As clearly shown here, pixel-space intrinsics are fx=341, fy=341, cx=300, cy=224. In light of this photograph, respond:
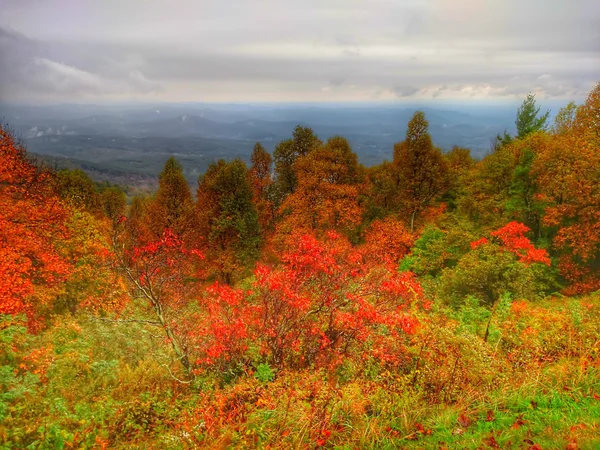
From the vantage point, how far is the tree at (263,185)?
115 ft

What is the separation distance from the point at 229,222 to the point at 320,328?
17528 millimetres

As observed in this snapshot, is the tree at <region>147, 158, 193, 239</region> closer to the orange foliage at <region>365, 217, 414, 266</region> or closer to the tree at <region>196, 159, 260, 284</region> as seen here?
the tree at <region>196, 159, 260, 284</region>

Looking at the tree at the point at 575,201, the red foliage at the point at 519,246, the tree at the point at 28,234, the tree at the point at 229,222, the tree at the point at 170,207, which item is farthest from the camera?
the tree at the point at 170,207

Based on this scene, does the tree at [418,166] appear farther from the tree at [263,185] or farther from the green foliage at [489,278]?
the tree at [263,185]

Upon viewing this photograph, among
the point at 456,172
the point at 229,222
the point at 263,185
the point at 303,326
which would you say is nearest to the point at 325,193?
the point at 229,222

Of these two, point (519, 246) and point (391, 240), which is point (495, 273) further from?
point (391, 240)

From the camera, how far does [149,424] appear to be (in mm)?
8570

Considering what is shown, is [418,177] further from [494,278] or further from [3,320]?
[3,320]

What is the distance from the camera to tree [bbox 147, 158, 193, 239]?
28.4 metres

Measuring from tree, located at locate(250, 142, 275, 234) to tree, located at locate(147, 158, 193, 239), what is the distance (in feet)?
25.7

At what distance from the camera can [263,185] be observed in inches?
1435

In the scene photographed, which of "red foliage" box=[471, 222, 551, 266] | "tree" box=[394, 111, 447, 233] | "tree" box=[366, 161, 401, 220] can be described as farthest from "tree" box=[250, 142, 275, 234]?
"red foliage" box=[471, 222, 551, 266]

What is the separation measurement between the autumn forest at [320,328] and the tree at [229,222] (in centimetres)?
17

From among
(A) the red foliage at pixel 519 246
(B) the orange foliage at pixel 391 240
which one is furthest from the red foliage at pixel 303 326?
(B) the orange foliage at pixel 391 240
